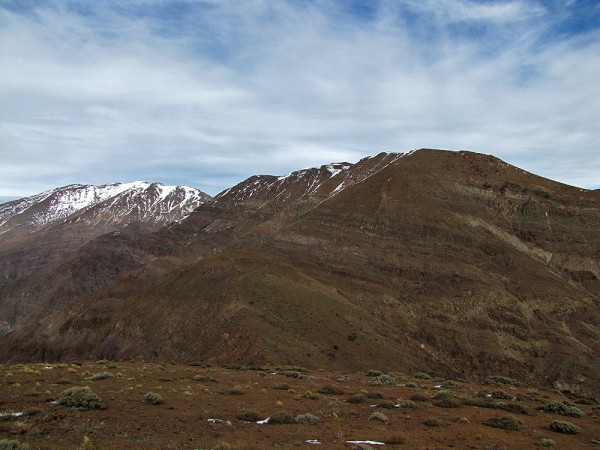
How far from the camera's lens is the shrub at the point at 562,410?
20578 mm

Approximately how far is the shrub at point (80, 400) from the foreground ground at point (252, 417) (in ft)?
0.96

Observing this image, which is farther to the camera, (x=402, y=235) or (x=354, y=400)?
(x=402, y=235)

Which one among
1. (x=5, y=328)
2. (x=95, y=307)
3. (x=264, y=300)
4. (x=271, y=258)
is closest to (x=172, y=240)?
(x=5, y=328)

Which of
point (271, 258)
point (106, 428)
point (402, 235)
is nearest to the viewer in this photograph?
point (106, 428)

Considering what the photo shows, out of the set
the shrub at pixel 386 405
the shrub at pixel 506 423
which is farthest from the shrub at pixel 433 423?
the shrub at pixel 386 405

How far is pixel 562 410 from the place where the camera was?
2098 centimetres

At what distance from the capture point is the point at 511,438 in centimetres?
1539

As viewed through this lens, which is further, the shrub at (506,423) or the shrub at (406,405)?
the shrub at (406,405)

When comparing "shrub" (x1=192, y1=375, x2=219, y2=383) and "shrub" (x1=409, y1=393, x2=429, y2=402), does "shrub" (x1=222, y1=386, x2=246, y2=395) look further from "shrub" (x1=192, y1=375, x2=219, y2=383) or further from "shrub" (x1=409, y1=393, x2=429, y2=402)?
"shrub" (x1=409, y1=393, x2=429, y2=402)

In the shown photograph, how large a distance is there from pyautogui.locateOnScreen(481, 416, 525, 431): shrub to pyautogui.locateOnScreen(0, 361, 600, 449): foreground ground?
0.05m

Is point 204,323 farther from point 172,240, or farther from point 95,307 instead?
point 172,240

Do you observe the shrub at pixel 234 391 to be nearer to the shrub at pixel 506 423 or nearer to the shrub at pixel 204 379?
the shrub at pixel 204 379

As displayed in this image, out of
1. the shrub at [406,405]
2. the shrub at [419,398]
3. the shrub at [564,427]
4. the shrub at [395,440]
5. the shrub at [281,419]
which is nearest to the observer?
the shrub at [395,440]

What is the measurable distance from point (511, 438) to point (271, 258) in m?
48.2
